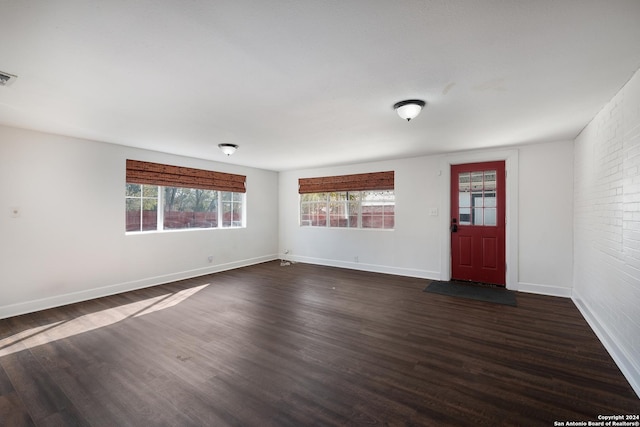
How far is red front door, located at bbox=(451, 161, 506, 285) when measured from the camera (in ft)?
15.8

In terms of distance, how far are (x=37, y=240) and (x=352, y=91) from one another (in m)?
4.54

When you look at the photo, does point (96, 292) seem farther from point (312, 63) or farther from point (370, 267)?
point (370, 267)

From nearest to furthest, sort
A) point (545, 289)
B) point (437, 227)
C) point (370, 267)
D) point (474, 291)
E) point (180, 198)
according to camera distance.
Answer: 1. point (545, 289)
2. point (474, 291)
3. point (437, 227)
4. point (180, 198)
5. point (370, 267)

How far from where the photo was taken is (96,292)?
14.0ft

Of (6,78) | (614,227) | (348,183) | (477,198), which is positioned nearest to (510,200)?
(477,198)

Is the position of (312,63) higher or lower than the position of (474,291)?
higher

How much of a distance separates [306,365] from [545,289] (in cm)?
416

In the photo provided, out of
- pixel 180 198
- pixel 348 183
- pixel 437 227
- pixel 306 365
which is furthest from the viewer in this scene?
pixel 348 183

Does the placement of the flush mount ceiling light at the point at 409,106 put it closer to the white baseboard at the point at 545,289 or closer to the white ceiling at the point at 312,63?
the white ceiling at the point at 312,63

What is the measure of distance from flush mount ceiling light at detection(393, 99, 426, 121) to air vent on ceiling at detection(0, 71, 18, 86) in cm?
332

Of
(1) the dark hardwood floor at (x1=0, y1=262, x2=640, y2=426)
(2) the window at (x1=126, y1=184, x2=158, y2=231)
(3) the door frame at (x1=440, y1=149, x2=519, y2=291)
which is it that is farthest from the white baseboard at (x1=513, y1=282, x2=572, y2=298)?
(2) the window at (x1=126, y1=184, x2=158, y2=231)

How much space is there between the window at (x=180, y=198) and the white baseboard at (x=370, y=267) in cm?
177

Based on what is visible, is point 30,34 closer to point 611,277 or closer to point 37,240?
point 37,240

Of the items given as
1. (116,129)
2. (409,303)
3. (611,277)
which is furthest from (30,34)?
(611,277)
